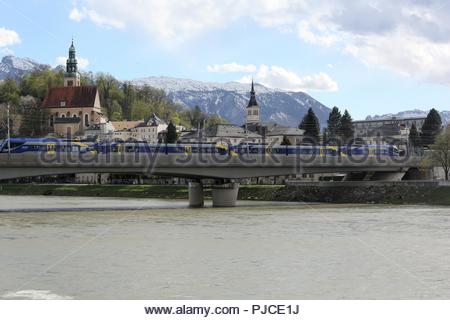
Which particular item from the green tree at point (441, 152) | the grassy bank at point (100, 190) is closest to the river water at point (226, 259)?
the green tree at point (441, 152)

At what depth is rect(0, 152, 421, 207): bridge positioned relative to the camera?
64562 millimetres

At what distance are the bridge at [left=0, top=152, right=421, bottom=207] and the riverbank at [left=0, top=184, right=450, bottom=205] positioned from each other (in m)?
3.84

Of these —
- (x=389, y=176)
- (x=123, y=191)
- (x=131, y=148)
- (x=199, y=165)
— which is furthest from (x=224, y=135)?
(x=199, y=165)

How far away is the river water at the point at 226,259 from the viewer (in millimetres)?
23688

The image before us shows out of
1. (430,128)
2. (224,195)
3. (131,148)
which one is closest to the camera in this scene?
(131,148)

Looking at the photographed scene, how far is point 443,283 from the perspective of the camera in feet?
82.4

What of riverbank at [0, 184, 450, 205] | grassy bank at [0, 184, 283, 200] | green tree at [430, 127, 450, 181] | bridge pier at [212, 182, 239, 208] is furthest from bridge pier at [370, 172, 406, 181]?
bridge pier at [212, 182, 239, 208]

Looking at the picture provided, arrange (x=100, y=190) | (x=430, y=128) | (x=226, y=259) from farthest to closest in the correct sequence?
(x=430, y=128)
(x=100, y=190)
(x=226, y=259)

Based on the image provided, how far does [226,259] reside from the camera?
3144 centimetres

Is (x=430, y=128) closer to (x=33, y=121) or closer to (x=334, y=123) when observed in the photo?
(x=334, y=123)

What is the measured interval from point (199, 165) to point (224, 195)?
7.03m

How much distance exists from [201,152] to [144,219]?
21982mm
